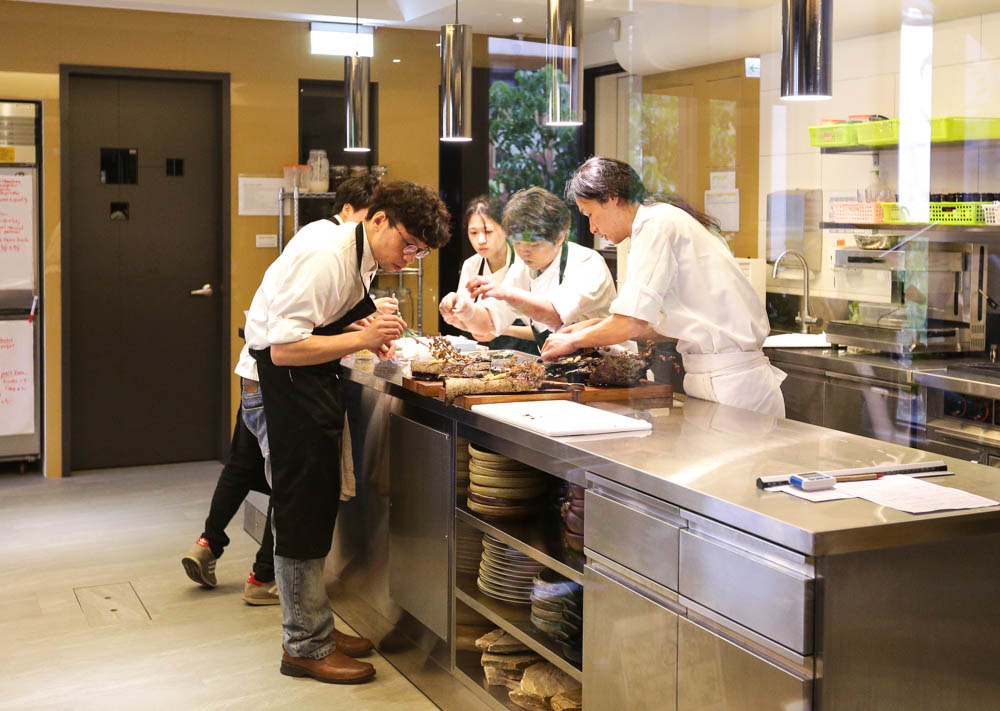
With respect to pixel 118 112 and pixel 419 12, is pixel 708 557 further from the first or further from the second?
pixel 118 112

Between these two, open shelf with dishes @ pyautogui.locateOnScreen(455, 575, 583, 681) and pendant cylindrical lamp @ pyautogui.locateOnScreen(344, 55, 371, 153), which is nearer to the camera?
open shelf with dishes @ pyautogui.locateOnScreen(455, 575, 583, 681)

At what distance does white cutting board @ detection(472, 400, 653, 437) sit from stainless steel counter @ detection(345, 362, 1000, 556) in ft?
0.08

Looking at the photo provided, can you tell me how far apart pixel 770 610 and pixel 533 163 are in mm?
3238

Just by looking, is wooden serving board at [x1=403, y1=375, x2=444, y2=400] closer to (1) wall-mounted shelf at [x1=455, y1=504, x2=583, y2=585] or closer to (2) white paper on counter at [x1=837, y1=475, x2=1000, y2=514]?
(1) wall-mounted shelf at [x1=455, y1=504, x2=583, y2=585]

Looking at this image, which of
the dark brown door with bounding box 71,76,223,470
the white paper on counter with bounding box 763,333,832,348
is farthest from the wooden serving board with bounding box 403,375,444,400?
the dark brown door with bounding box 71,76,223,470

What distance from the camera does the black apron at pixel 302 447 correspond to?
337cm

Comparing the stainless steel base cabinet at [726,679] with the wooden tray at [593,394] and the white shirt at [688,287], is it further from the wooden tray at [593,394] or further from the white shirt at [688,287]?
the white shirt at [688,287]

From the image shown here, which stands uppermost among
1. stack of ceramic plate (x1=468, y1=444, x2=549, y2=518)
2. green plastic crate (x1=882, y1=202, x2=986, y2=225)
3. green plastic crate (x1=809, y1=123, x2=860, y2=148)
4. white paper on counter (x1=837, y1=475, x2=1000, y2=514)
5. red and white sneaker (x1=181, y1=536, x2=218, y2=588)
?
green plastic crate (x1=809, y1=123, x2=860, y2=148)

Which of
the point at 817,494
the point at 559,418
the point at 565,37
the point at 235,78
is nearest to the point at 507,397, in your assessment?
the point at 559,418

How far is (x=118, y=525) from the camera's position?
5383mm

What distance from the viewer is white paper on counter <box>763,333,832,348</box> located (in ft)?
15.0

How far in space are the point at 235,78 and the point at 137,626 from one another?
12.4ft

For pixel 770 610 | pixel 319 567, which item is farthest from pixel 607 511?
pixel 319 567

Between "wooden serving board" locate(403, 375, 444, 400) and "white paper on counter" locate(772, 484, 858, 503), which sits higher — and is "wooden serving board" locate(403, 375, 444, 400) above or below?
above
